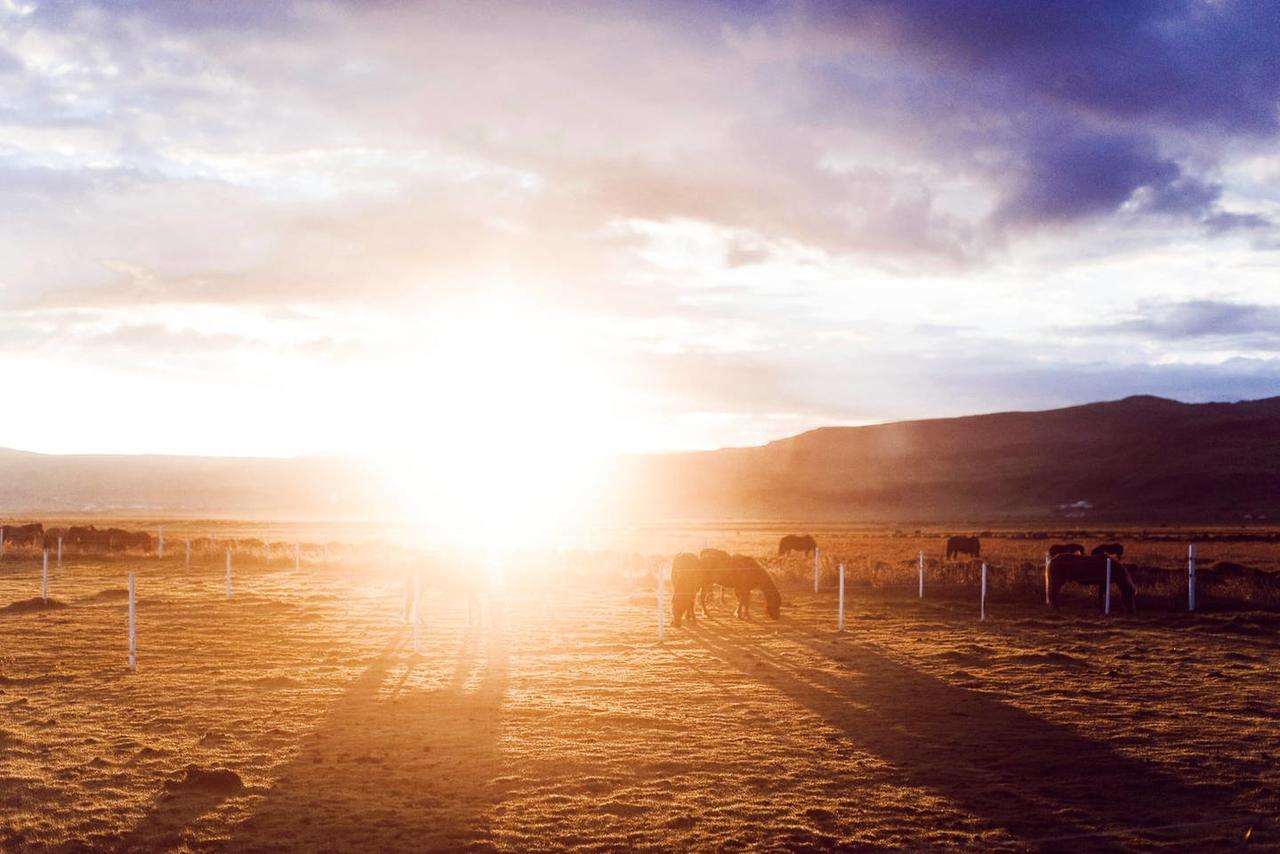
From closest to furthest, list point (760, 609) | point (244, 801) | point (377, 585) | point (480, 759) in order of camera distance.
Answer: point (244, 801) → point (480, 759) → point (760, 609) → point (377, 585)

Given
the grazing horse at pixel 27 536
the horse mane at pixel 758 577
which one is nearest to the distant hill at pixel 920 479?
the grazing horse at pixel 27 536

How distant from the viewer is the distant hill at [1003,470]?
128 m

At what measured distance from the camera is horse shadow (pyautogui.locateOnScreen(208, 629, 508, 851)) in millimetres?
8258

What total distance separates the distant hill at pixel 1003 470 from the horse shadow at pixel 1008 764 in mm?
111386

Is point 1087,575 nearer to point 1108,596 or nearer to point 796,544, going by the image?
point 1108,596

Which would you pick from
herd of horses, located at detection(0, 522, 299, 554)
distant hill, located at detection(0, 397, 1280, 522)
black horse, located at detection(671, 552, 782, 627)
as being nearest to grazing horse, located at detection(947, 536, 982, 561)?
black horse, located at detection(671, 552, 782, 627)

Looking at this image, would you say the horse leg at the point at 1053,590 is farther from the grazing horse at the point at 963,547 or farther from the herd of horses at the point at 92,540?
the herd of horses at the point at 92,540

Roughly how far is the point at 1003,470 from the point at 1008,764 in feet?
495

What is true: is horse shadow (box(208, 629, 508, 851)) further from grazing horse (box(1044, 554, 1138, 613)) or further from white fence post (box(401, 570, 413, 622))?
grazing horse (box(1044, 554, 1138, 613))

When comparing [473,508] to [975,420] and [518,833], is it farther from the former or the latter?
[518,833]

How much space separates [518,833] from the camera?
835cm

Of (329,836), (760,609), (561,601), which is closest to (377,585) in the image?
(561,601)

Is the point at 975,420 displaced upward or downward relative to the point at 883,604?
upward

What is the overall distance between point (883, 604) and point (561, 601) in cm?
809
